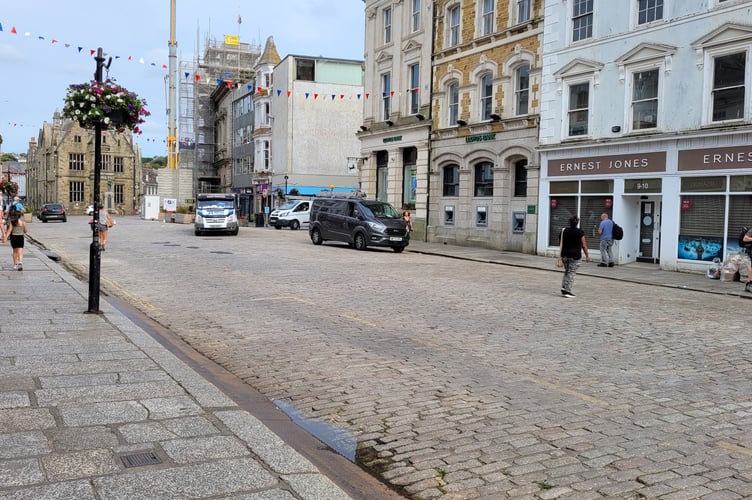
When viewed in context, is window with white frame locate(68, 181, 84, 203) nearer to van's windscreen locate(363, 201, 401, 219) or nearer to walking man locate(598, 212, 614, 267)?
van's windscreen locate(363, 201, 401, 219)

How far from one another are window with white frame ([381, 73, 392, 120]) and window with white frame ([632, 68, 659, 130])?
1533cm

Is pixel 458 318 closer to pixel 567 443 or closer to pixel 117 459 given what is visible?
pixel 567 443

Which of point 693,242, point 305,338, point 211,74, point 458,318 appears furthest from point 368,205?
point 211,74

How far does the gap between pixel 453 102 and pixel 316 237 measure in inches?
341

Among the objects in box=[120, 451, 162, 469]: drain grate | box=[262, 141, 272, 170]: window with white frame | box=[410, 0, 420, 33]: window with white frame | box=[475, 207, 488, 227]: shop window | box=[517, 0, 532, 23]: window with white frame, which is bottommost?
box=[120, 451, 162, 469]: drain grate

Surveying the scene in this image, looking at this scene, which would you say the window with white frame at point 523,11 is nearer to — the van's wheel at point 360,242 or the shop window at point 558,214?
the shop window at point 558,214

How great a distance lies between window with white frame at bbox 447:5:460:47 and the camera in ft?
96.8

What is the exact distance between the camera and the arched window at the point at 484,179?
2780 centimetres

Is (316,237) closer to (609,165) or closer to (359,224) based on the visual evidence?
(359,224)

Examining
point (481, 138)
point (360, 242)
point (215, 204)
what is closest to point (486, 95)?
point (481, 138)

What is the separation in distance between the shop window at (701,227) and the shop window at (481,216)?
9.27m

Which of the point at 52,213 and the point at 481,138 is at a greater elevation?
the point at 481,138

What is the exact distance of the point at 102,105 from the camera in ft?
31.1

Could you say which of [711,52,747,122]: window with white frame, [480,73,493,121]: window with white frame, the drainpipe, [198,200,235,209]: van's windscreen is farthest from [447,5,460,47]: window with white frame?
[198,200,235,209]: van's windscreen
